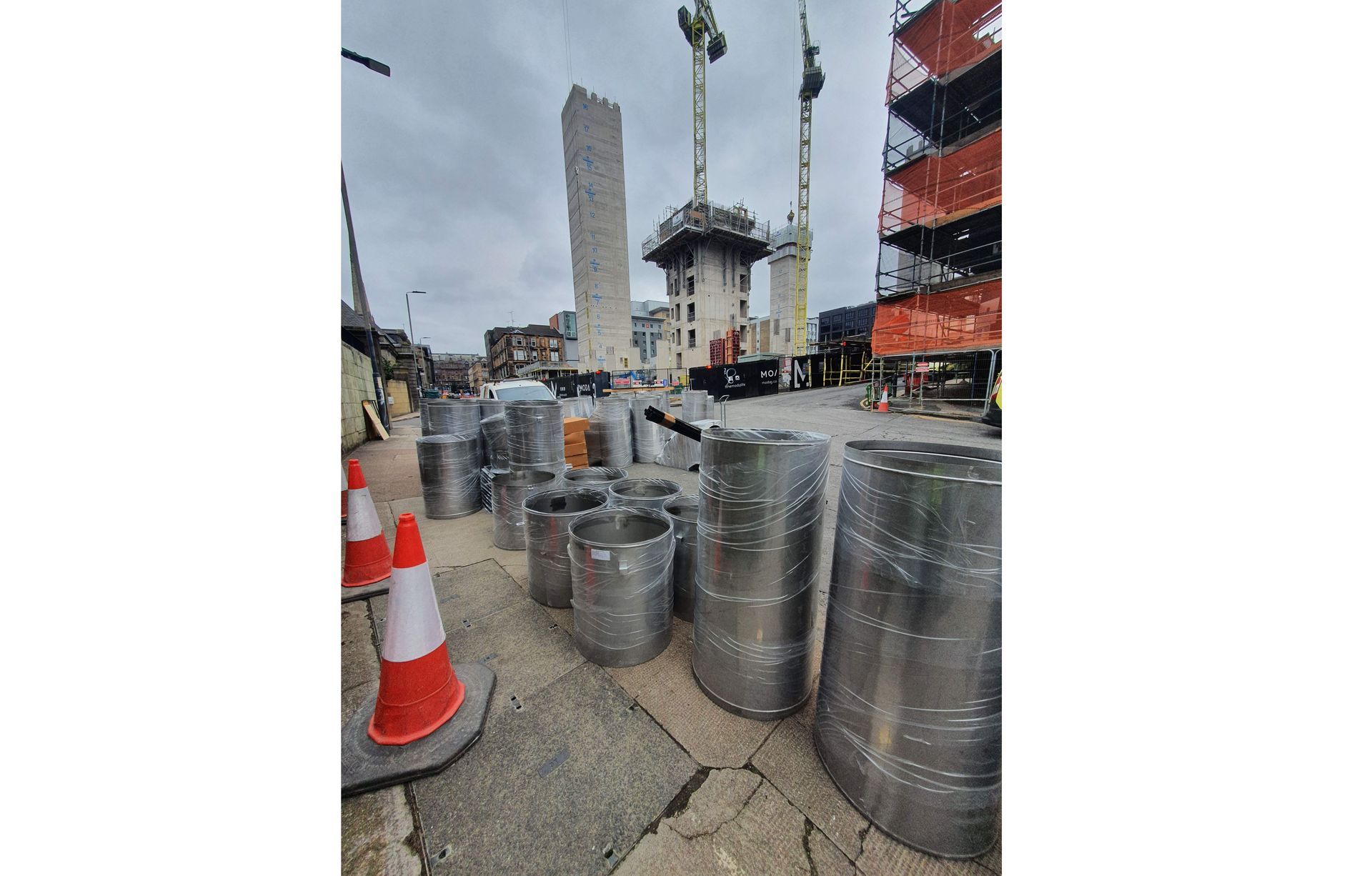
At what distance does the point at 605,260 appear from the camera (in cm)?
3231

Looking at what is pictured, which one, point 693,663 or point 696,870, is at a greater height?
point 693,663

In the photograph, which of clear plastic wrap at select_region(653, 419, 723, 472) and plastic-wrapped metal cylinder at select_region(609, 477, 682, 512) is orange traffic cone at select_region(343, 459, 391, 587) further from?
clear plastic wrap at select_region(653, 419, 723, 472)

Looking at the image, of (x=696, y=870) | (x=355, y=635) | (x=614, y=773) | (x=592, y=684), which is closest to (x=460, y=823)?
(x=614, y=773)

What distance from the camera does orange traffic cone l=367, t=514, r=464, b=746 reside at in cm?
164

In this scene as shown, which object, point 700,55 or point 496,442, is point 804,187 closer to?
point 700,55

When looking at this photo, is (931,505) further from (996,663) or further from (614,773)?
(614,773)

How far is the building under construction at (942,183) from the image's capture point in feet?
39.2

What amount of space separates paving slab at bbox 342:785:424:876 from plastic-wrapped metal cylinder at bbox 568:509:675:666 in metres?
0.89

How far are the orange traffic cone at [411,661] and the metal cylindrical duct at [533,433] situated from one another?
191cm

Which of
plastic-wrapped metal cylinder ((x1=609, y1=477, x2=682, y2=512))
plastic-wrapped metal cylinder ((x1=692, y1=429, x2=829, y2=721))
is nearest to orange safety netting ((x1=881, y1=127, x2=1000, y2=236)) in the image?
plastic-wrapped metal cylinder ((x1=609, y1=477, x2=682, y2=512))

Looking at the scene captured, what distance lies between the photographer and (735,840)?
1302mm

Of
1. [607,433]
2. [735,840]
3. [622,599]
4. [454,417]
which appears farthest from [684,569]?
[454,417]

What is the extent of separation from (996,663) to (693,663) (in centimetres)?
127

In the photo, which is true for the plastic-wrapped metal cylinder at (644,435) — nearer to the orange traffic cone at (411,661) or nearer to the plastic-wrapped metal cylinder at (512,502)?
the plastic-wrapped metal cylinder at (512,502)
